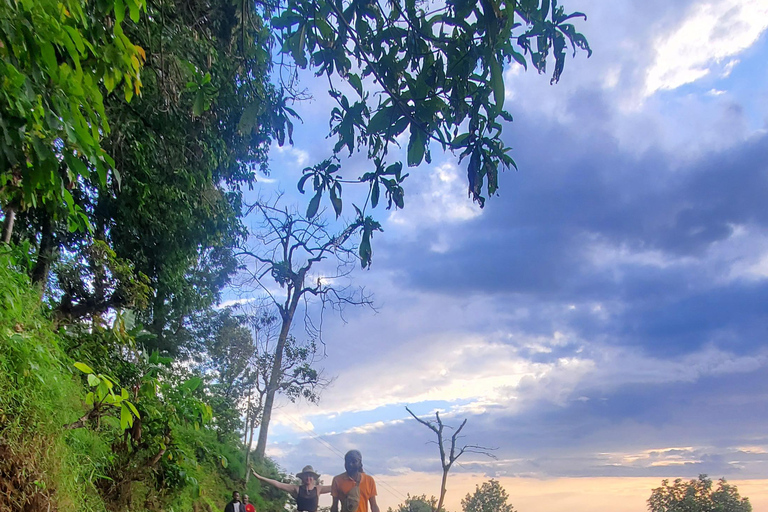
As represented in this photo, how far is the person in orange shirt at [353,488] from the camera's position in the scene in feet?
11.8

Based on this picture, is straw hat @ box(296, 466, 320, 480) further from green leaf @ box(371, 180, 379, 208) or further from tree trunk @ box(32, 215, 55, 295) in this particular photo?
green leaf @ box(371, 180, 379, 208)

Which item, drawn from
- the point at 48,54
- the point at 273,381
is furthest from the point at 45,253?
the point at 273,381

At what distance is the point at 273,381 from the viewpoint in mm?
10773

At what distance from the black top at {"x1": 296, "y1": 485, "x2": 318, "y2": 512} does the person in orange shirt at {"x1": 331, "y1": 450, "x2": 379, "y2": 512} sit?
4.27 ft

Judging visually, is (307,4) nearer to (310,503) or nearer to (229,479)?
(310,503)

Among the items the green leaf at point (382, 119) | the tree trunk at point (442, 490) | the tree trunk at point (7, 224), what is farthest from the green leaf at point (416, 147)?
the tree trunk at point (442, 490)

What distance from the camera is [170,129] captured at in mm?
5496

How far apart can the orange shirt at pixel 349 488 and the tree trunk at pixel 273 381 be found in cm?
738

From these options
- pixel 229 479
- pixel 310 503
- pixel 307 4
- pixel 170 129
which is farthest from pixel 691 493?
pixel 307 4

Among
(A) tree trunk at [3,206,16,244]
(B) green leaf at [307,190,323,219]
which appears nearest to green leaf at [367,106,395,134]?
(B) green leaf at [307,190,323,219]

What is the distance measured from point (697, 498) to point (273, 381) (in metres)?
15.9

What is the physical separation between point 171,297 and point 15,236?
2.61m

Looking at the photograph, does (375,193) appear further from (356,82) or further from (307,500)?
(307,500)

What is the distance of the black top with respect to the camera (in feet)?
16.0
